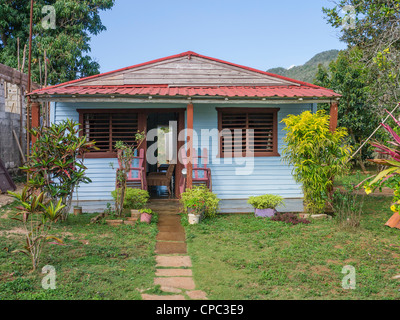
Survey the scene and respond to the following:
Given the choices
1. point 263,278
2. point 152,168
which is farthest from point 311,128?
point 152,168

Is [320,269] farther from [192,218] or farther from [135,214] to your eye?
[135,214]

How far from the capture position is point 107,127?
974 centimetres

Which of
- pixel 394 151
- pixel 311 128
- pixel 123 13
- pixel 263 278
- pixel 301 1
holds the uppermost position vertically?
pixel 301 1

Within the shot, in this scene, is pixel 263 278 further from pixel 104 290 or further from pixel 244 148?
pixel 244 148

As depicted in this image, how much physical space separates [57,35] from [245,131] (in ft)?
45.0

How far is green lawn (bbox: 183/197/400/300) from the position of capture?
429 centimetres

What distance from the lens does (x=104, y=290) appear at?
13.8ft

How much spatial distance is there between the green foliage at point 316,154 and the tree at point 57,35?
13907mm

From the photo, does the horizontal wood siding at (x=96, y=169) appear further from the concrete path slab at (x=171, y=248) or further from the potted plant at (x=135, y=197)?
the concrete path slab at (x=171, y=248)

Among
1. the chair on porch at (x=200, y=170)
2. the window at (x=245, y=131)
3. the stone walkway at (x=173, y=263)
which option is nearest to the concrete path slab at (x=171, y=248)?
the stone walkway at (x=173, y=263)

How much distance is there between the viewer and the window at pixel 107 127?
9547mm

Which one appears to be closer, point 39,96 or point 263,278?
point 263,278

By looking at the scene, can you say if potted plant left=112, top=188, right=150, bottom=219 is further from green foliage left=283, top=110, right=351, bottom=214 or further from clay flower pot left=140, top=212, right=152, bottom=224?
green foliage left=283, top=110, right=351, bottom=214

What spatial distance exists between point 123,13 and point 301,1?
1069 cm
